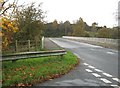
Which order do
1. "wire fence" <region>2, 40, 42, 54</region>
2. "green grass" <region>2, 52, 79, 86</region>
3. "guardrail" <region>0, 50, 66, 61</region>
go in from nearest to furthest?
"green grass" <region>2, 52, 79, 86</region>, "guardrail" <region>0, 50, 66, 61</region>, "wire fence" <region>2, 40, 42, 54</region>

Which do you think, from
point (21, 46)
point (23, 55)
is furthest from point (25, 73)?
point (21, 46)

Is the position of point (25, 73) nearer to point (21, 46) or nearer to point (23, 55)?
point (23, 55)

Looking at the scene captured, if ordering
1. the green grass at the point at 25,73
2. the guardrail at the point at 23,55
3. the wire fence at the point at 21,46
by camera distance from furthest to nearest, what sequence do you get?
the wire fence at the point at 21,46 → the guardrail at the point at 23,55 → the green grass at the point at 25,73

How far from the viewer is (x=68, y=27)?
139625mm

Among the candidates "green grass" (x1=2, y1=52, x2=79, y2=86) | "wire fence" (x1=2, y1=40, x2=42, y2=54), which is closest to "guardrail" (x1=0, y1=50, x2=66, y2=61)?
"green grass" (x1=2, y1=52, x2=79, y2=86)

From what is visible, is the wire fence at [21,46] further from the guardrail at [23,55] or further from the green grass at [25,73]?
the green grass at [25,73]

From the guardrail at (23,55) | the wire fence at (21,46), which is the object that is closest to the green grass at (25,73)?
the guardrail at (23,55)

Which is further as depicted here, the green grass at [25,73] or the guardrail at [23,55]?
the guardrail at [23,55]

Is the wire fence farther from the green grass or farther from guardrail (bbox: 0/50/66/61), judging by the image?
the green grass

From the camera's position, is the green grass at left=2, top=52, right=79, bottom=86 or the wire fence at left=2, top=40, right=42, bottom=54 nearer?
the green grass at left=2, top=52, right=79, bottom=86

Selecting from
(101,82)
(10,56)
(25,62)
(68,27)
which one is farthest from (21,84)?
(68,27)

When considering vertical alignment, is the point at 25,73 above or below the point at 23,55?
below

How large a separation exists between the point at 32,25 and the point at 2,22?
55.3 feet

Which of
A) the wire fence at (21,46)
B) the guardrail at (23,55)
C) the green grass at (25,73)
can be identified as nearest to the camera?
the green grass at (25,73)
